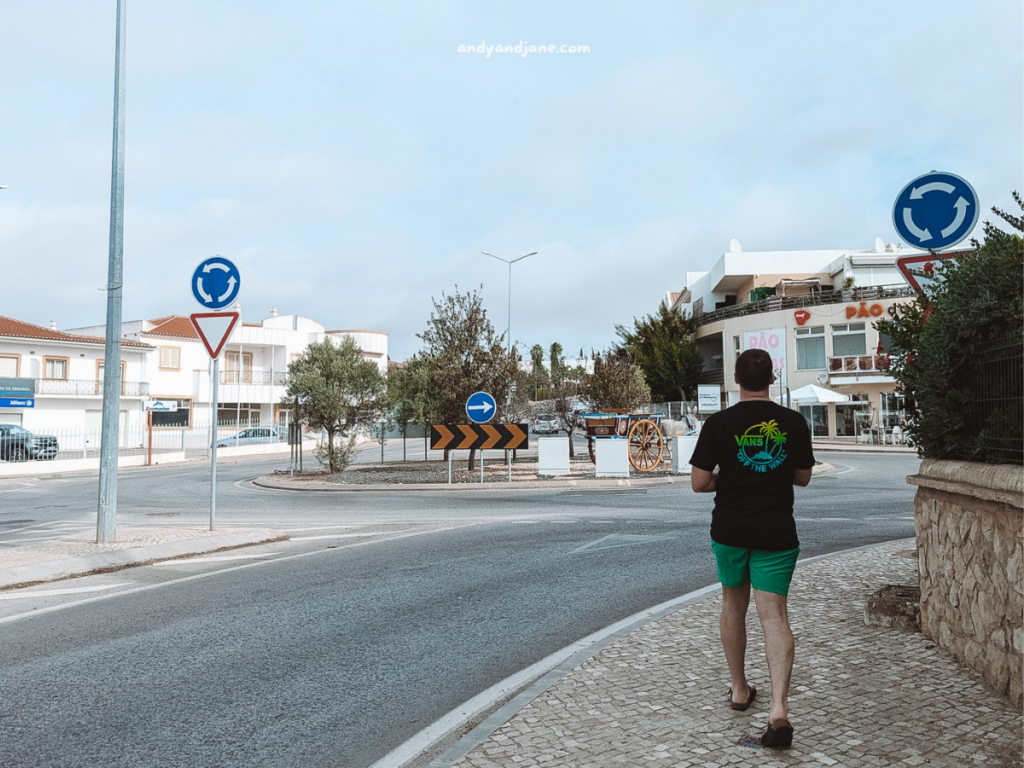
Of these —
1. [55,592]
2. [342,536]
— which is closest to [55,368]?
[342,536]

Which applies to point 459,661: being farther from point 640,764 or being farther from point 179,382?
point 179,382

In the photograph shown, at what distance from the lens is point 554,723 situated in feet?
13.1

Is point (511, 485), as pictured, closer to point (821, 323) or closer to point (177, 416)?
point (821, 323)

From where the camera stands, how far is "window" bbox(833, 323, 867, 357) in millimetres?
46062

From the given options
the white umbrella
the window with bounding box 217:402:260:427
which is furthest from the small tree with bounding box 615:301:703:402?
the window with bounding box 217:402:260:427

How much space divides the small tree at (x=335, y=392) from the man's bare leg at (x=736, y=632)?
2095 centimetres

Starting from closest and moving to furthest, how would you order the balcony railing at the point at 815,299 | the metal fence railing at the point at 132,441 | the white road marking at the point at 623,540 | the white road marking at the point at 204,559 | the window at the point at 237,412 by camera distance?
the white road marking at the point at 204,559 < the white road marking at the point at 623,540 < the metal fence railing at the point at 132,441 < the balcony railing at the point at 815,299 < the window at the point at 237,412

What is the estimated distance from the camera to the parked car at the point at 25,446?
31.4 metres

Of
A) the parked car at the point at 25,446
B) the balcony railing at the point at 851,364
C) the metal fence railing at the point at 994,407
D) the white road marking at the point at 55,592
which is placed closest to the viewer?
the metal fence railing at the point at 994,407

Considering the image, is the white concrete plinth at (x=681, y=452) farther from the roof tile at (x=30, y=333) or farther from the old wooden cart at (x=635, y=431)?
the roof tile at (x=30, y=333)

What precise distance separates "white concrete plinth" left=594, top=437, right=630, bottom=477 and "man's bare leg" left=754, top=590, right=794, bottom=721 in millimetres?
17224

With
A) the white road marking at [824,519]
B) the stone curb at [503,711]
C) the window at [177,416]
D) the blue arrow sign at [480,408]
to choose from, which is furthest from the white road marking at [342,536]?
the window at [177,416]

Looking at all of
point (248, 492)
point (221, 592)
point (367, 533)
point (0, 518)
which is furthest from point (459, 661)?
point (248, 492)

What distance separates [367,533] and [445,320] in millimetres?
13163
